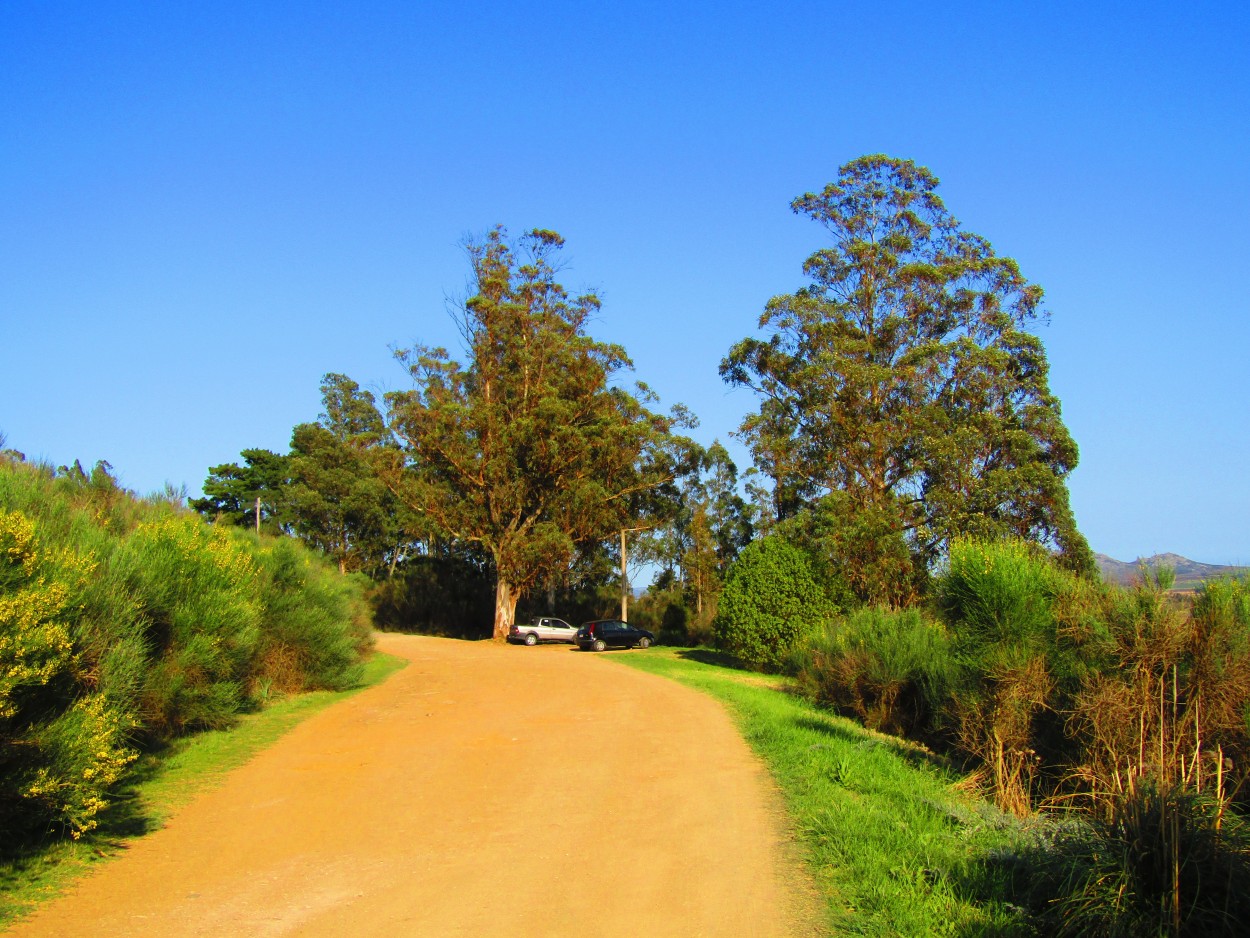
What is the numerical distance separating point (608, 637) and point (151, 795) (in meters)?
30.8

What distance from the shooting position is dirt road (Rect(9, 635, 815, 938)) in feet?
20.5

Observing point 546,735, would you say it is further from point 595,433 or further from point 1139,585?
point 595,433

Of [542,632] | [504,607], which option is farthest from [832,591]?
[504,607]

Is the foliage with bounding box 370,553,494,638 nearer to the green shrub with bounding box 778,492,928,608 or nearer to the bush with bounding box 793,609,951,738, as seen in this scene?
the green shrub with bounding box 778,492,928,608

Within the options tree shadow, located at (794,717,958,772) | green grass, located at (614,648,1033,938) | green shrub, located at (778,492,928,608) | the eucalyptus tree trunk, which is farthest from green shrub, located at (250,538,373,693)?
the eucalyptus tree trunk

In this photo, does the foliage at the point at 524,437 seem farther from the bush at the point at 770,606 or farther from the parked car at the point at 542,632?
the bush at the point at 770,606

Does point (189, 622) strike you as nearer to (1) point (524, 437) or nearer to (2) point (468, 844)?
(2) point (468, 844)

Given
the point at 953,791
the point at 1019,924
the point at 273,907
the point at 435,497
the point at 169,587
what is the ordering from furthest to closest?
1. the point at 435,497
2. the point at 169,587
3. the point at 953,791
4. the point at 273,907
5. the point at 1019,924

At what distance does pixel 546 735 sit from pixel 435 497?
97.9 ft

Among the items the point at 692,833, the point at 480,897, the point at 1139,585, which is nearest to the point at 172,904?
the point at 480,897

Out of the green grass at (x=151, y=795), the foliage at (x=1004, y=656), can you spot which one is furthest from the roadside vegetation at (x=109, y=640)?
the foliage at (x=1004, y=656)

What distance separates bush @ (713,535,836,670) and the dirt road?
589 inches

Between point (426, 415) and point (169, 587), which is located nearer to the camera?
point (169, 587)

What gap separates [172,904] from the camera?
6.48 m
